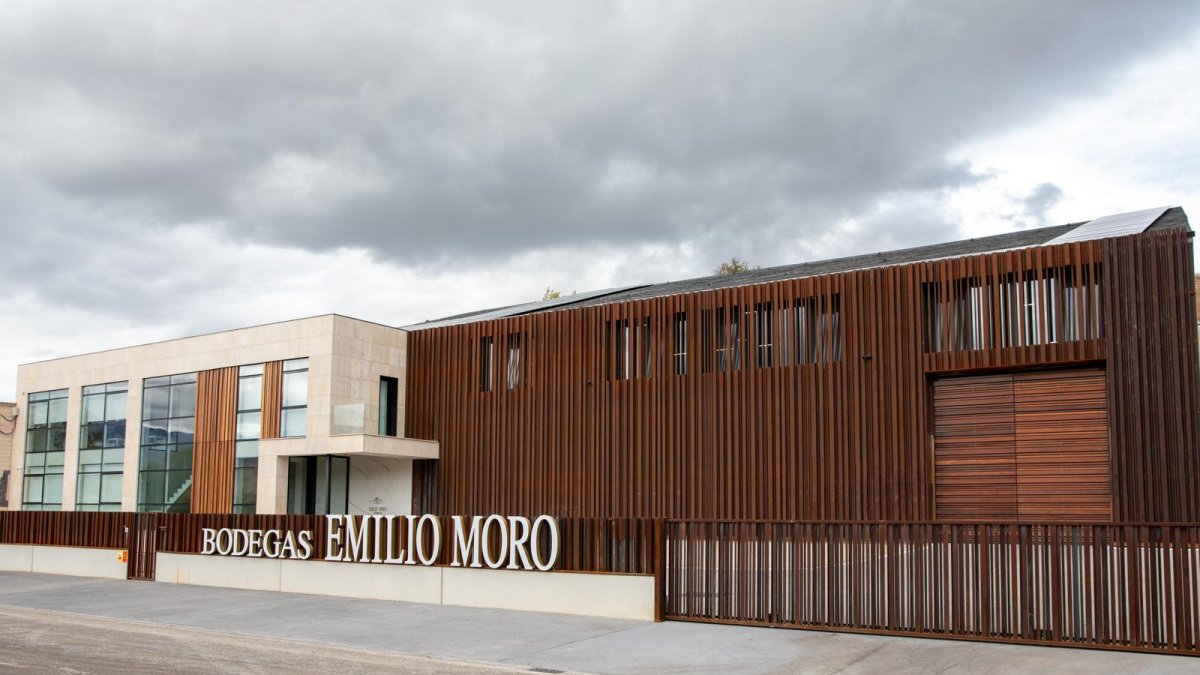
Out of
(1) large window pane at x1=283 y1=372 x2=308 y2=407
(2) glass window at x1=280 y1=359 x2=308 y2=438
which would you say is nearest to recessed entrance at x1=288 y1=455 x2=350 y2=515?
(2) glass window at x1=280 y1=359 x2=308 y2=438

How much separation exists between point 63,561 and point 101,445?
25.6 feet

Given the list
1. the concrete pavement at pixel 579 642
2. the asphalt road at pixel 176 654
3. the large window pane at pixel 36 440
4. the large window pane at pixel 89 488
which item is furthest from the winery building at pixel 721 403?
the asphalt road at pixel 176 654

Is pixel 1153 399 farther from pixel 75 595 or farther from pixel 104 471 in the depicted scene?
pixel 104 471

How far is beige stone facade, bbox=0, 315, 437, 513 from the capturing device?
27.9 meters

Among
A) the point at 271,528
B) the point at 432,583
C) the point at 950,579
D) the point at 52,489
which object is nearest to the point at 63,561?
the point at 271,528

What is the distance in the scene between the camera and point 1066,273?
20.4m

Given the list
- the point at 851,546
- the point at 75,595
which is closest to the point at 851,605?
the point at 851,546

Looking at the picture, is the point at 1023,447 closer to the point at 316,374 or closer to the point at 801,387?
the point at 801,387

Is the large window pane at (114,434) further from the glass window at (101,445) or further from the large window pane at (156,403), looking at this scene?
the large window pane at (156,403)

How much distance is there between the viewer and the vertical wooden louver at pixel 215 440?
98.0ft

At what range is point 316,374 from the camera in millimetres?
28469

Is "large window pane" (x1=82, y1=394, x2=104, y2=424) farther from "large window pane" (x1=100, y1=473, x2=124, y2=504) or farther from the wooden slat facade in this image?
the wooden slat facade

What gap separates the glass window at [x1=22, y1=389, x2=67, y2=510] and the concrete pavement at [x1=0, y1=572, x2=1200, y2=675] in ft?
53.1

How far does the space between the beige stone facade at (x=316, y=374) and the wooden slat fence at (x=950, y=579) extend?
46.6ft
